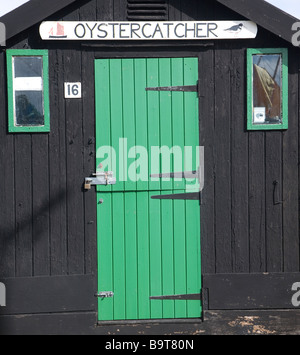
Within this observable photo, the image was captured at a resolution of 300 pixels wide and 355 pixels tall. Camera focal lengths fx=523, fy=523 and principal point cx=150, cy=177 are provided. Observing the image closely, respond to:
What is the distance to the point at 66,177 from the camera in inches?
208

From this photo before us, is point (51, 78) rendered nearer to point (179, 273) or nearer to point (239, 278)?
point (179, 273)

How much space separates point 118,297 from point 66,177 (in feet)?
4.37

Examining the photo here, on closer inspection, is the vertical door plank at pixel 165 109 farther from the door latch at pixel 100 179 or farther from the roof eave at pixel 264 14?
the roof eave at pixel 264 14

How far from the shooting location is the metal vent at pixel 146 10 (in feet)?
17.2

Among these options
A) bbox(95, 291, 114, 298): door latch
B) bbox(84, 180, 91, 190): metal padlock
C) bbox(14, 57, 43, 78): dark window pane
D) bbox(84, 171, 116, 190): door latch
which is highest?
bbox(14, 57, 43, 78): dark window pane

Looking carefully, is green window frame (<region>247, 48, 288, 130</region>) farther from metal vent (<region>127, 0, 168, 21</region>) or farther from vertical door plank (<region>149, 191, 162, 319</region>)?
vertical door plank (<region>149, 191, 162, 319</region>)

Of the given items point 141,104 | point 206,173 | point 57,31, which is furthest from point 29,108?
point 206,173

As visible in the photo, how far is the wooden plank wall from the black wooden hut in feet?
0.04

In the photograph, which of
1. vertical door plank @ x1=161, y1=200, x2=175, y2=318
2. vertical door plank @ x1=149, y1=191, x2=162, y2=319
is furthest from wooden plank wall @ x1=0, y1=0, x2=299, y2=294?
vertical door plank @ x1=149, y1=191, x2=162, y2=319

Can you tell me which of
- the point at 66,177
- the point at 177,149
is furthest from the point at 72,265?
the point at 177,149

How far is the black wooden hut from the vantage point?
525 centimetres

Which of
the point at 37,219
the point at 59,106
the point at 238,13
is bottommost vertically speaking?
the point at 37,219

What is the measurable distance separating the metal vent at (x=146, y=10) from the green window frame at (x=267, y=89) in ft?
3.17

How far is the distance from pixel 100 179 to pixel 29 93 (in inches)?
44.1
